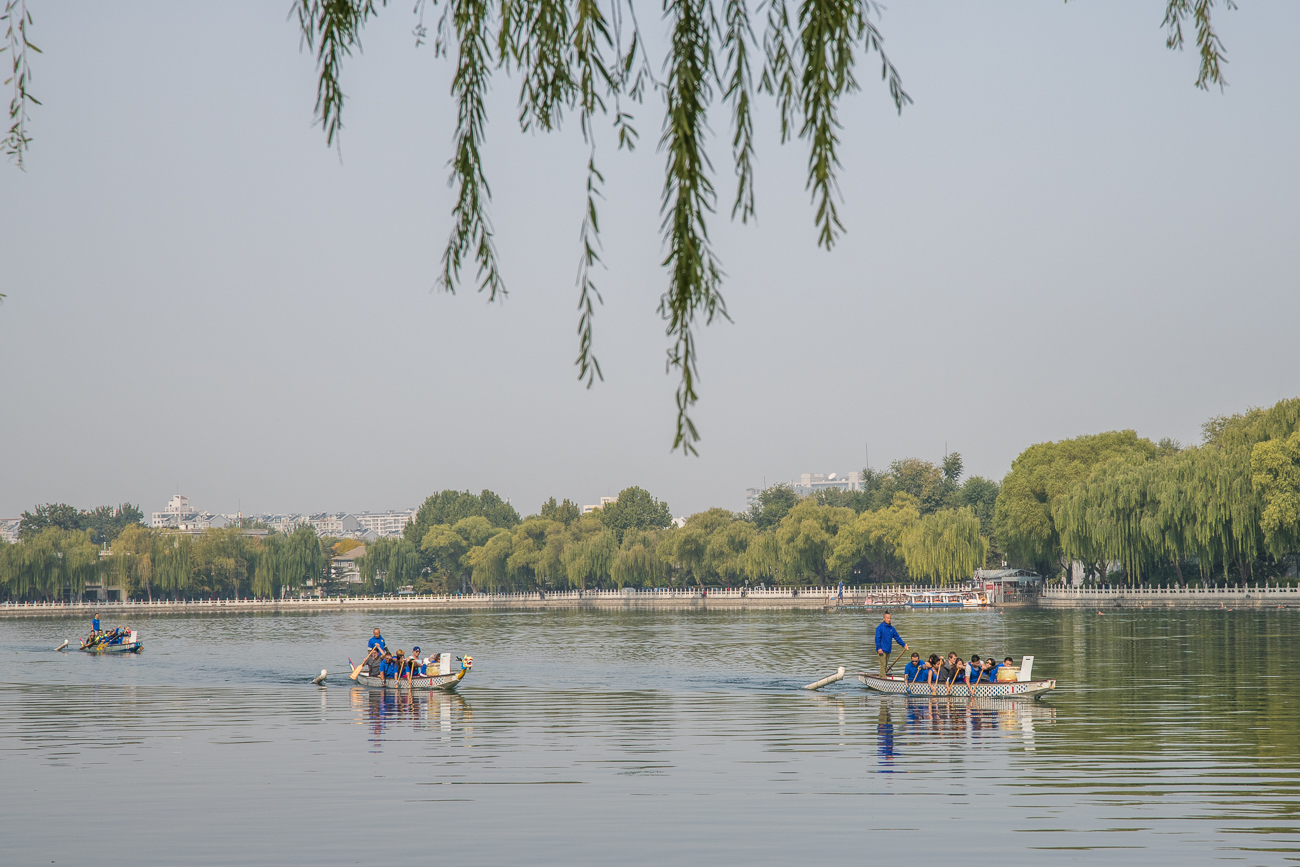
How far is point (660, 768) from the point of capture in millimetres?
19125

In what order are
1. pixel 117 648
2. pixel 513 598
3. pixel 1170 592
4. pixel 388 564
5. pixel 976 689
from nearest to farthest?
pixel 976 689 < pixel 117 648 < pixel 1170 592 < pixel 513 598 < pixel 388 564

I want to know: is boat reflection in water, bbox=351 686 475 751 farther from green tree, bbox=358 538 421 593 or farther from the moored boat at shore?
→ green tree, bbox=358 538 421 593

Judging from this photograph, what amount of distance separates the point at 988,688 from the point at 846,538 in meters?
75.0

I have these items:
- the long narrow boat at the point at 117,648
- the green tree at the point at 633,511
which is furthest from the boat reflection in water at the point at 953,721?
the green tree at the point at 633,511

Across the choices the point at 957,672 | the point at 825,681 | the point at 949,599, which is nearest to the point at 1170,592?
the point at 949,599

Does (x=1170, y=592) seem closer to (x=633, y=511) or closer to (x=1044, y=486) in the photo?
(x=1044, y=486)

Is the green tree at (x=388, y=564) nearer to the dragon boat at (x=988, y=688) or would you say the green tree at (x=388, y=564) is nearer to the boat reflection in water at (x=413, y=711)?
the boat reflection in water at (x=413, y=711)

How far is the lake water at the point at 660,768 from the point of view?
13641mm

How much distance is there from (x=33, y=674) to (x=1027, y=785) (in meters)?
36.8

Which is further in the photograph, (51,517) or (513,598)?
(51,517)

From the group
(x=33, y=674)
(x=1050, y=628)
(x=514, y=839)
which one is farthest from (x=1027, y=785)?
(x=1050, y=628)

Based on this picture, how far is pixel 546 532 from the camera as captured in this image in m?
136

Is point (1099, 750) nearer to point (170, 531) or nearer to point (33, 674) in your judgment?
point (33, 674)

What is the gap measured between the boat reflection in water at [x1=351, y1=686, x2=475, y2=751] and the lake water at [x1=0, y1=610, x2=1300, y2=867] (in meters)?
0.15
